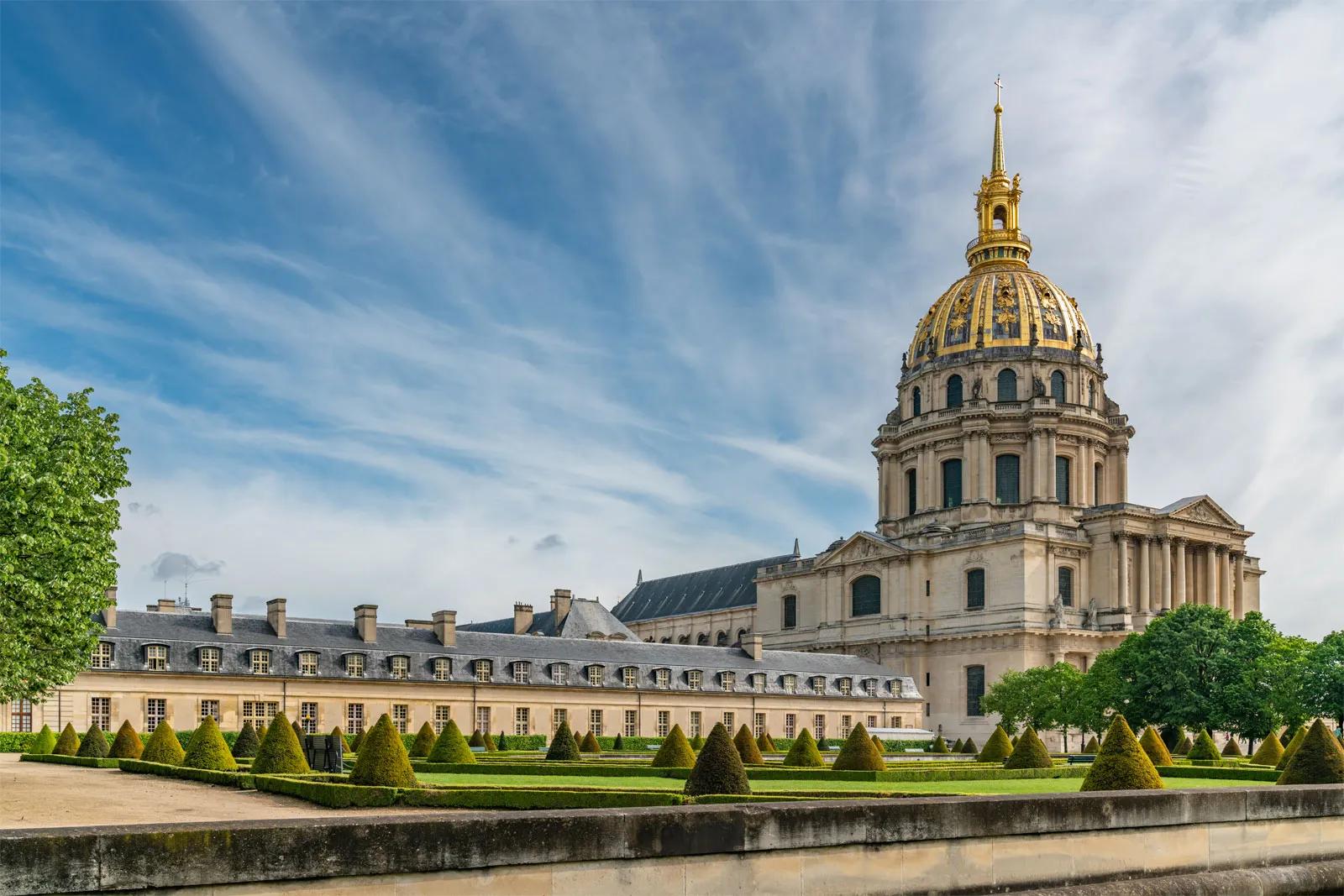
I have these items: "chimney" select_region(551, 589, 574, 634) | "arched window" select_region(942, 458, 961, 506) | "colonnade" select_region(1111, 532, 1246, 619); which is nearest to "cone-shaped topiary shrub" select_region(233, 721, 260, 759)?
"chimney" select_region(551, 589, 574, 634)

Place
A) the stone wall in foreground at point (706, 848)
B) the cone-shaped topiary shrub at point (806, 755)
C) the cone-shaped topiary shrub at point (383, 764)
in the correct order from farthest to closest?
the cone-shaped topiary shrub at point (806, 755), the cone-shaped topiary shrub at point (383, 764), the stone wall in foreground at point (706, 848)

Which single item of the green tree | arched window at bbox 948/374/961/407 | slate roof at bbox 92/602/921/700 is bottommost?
slate roof at bbox 92/602/921/700

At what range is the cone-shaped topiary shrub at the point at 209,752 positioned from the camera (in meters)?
29.2

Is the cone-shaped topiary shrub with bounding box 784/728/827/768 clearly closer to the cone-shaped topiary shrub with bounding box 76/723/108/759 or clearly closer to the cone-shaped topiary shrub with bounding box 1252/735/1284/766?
the cone-shaped topiary shrub with bounding box 1252/735/1284/766

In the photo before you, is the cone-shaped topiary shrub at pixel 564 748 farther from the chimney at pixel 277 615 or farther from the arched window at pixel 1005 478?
the arched window at pixel 1005 478

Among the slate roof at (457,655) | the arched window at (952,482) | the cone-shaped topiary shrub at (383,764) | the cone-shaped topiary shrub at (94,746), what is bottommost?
the cone-shaped topiary shrub at (94,746)

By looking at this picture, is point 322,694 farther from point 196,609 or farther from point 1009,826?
point 1009,826

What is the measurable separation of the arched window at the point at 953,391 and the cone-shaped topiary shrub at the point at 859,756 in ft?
197

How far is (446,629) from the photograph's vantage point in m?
59.3

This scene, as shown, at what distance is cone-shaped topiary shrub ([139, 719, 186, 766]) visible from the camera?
32500mm

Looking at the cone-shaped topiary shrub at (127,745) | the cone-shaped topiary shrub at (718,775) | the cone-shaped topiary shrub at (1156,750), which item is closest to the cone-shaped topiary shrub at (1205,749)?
the cone-shaped topiary shrub at (1156,750)

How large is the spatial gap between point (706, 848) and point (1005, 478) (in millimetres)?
78338

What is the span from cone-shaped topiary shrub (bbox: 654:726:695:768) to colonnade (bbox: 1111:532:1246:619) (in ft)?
A: 169

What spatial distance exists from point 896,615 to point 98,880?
76606 millimetres
